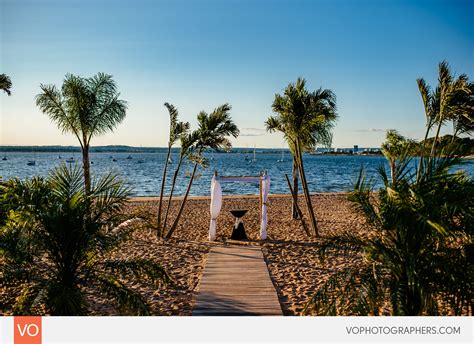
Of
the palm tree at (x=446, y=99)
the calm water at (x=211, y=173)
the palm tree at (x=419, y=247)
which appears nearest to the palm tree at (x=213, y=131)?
the calm water at (x=211, y=173)

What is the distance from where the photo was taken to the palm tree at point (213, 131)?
9219 mm

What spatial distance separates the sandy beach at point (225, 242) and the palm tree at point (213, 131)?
118cm

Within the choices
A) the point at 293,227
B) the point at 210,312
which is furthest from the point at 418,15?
the point at 293,227

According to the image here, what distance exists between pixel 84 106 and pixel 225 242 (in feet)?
17.3

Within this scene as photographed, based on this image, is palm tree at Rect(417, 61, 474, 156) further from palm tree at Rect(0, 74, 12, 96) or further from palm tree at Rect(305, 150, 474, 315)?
palm tree at Rect(0, 74, 12, 96)

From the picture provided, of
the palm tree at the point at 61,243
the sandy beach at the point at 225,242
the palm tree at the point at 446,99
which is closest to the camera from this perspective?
the palm tree at the point at 61,243

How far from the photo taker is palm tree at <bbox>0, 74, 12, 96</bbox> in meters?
6.13

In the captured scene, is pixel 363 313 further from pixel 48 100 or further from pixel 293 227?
pixel 48 100
